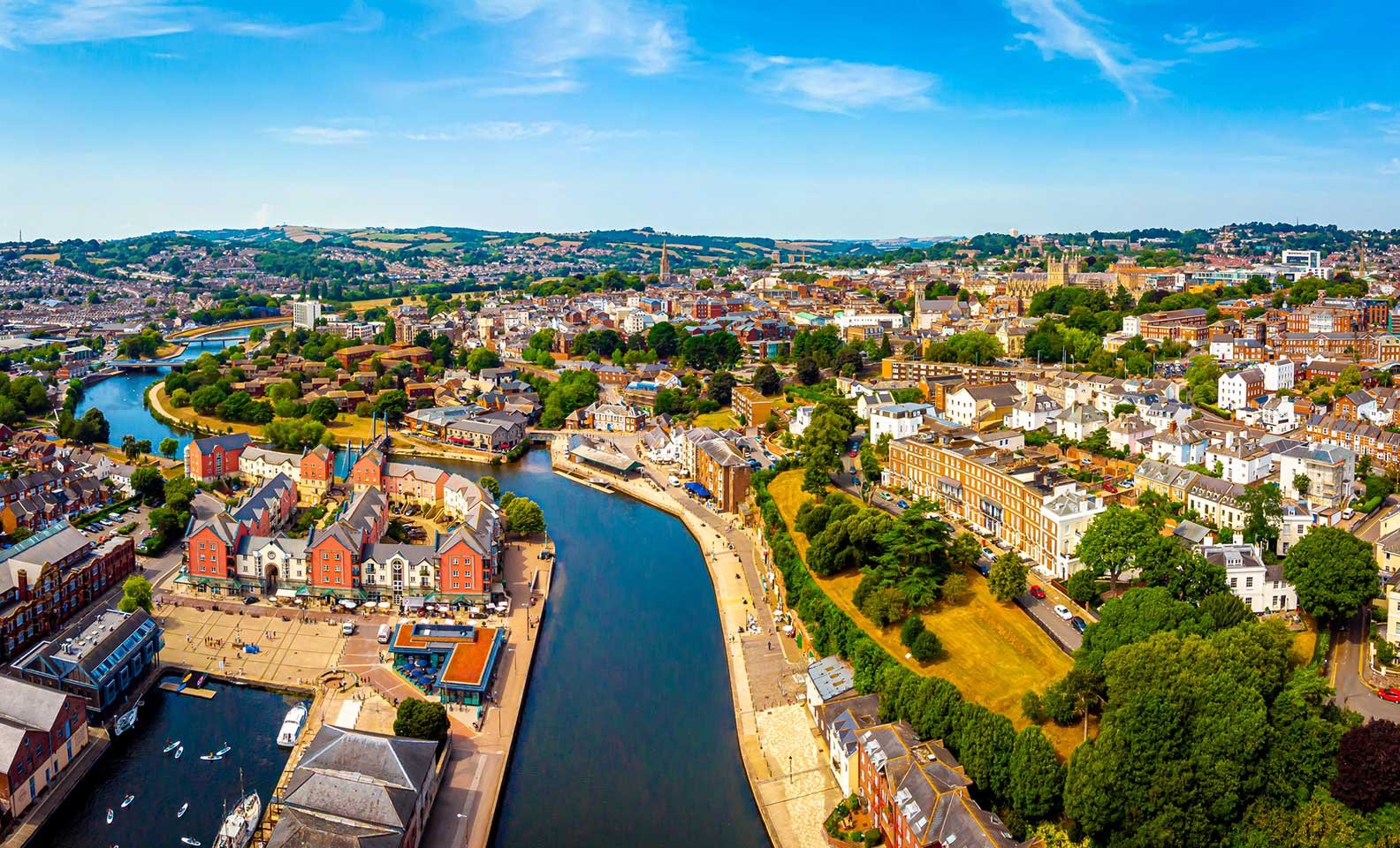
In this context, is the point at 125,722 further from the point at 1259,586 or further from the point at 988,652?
the point at 1259,586

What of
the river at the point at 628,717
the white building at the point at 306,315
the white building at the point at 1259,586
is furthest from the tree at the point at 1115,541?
the white building at the point at 306,315

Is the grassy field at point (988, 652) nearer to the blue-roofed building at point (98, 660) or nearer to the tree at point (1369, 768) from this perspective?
the tree at point (1369, 768)

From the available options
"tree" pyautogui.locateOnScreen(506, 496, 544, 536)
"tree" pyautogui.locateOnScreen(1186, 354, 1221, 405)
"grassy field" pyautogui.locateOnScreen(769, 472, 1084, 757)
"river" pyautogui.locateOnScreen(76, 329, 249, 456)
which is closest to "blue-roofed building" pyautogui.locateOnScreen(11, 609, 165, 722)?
"tree" pyautogui.locateOnScreen(506, 496, 544, 536)

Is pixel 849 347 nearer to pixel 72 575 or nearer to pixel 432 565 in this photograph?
pixel 432 565

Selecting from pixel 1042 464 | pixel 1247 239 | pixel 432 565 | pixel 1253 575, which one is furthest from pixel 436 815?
pixel 1247 239

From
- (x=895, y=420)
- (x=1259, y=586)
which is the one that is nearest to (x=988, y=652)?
(x=1259, y=586)
